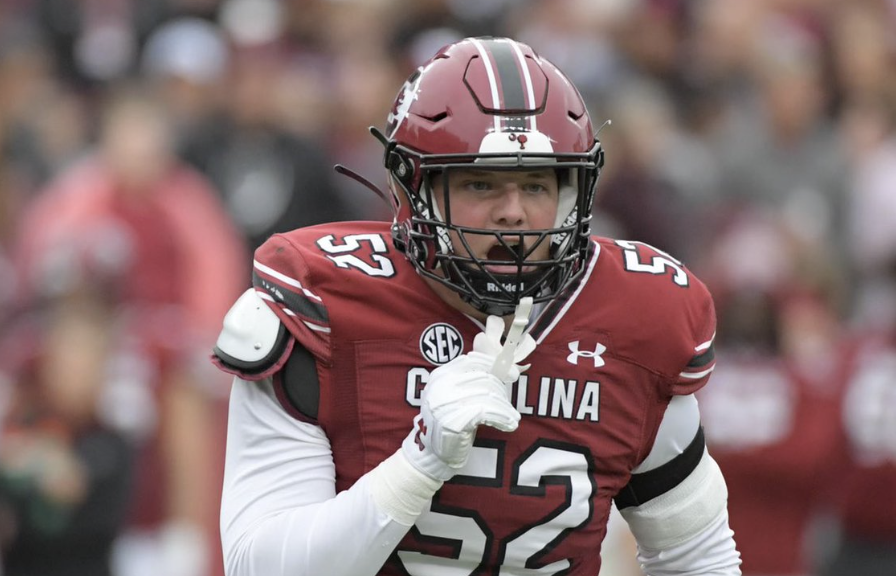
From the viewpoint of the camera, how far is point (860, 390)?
650cm

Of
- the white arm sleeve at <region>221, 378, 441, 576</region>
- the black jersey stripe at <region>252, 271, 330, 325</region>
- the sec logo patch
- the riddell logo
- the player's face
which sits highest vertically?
the player's face

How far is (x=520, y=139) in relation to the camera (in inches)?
120

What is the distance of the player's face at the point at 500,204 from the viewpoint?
307cm

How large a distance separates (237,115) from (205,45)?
1.67 ft

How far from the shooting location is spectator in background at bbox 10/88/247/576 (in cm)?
724

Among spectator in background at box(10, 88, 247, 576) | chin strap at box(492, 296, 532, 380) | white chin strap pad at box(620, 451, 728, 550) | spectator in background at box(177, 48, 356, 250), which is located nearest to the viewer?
chin strap at box(492, 296, 532, 380)

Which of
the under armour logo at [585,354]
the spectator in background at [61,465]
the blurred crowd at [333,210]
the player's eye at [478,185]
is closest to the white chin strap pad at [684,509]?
the under armour logo at [585,354]

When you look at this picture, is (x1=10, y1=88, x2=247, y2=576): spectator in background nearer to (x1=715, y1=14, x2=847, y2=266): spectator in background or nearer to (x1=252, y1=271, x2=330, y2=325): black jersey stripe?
(x1=715, y1=14, x2=847, y2=266): spectator in background

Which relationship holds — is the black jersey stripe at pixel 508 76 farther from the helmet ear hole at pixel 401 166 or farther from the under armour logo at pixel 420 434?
the under armour logo at pixel 420 434

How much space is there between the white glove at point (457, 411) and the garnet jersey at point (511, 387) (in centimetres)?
14

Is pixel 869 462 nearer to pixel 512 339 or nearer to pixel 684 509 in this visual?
pixel 684 509

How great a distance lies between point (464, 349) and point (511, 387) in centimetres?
11

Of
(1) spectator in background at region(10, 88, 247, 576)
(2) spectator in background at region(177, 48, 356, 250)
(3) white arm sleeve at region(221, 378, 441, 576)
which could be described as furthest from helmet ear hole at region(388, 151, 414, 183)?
(2) spectator in background at region(177, 48, 356, 250)

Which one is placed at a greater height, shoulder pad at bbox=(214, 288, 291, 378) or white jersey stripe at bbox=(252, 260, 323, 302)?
white jersey stripe at bbox=(252, 260, 323, 302)
